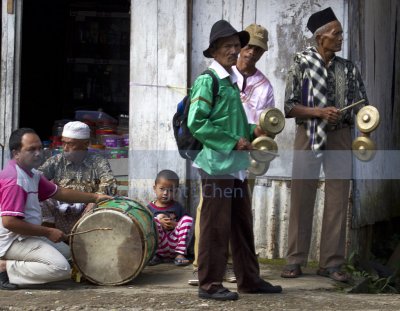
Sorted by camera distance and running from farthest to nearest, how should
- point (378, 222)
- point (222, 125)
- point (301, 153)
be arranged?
1. point (378, 222)
2. point (301, 153)
3. point (222, 125)

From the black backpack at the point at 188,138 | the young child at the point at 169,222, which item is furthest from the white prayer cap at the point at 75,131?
the black backpack at the point at 188,138

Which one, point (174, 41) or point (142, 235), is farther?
point (174, 41)

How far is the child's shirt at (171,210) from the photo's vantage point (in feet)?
24.7

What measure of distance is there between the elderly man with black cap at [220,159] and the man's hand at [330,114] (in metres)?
0.86

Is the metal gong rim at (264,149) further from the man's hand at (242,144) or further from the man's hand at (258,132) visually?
the man's hand at (242,144)

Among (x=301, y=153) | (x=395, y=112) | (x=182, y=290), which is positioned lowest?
(x=182, y=290)

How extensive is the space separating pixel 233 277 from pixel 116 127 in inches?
116

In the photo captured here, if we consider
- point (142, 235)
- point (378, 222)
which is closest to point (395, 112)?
point (378, 222)

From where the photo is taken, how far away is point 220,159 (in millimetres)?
5719

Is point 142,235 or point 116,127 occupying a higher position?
point 116,127

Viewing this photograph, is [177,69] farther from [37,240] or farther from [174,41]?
[37,240]

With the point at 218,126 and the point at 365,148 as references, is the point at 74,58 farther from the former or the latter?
the point at 218,126

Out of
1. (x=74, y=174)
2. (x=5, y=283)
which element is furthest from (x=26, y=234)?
(x=74, y=174)

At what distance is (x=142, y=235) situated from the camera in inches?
260
